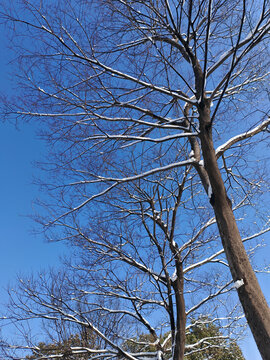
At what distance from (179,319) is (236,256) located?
3914mm

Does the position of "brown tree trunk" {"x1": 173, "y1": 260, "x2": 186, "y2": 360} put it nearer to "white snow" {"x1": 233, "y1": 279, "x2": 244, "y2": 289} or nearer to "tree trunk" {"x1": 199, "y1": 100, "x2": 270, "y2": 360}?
"tree trunk" {"x1": 199, "y1": 100, "x2": 270, "y2": 360}

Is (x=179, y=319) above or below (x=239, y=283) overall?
above

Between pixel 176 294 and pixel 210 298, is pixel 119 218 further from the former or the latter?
pixel 210 298

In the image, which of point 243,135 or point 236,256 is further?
point 243,135

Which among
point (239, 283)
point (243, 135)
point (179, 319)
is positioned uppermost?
point (243, 135)

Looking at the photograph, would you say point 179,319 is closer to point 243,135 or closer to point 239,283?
point 239,283

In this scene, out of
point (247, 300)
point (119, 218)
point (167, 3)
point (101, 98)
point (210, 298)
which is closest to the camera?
point (247, 300)

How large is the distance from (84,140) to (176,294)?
428 cm

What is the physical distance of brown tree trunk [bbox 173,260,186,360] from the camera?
5941 mm

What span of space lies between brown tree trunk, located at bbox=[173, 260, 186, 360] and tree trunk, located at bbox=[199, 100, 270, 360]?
3.62 metres

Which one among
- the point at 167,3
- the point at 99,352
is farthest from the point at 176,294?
the point at 167,3

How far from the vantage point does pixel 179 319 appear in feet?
20.7

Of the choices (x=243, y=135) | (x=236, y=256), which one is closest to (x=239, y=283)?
(x=236, y=256)

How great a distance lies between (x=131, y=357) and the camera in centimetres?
600
